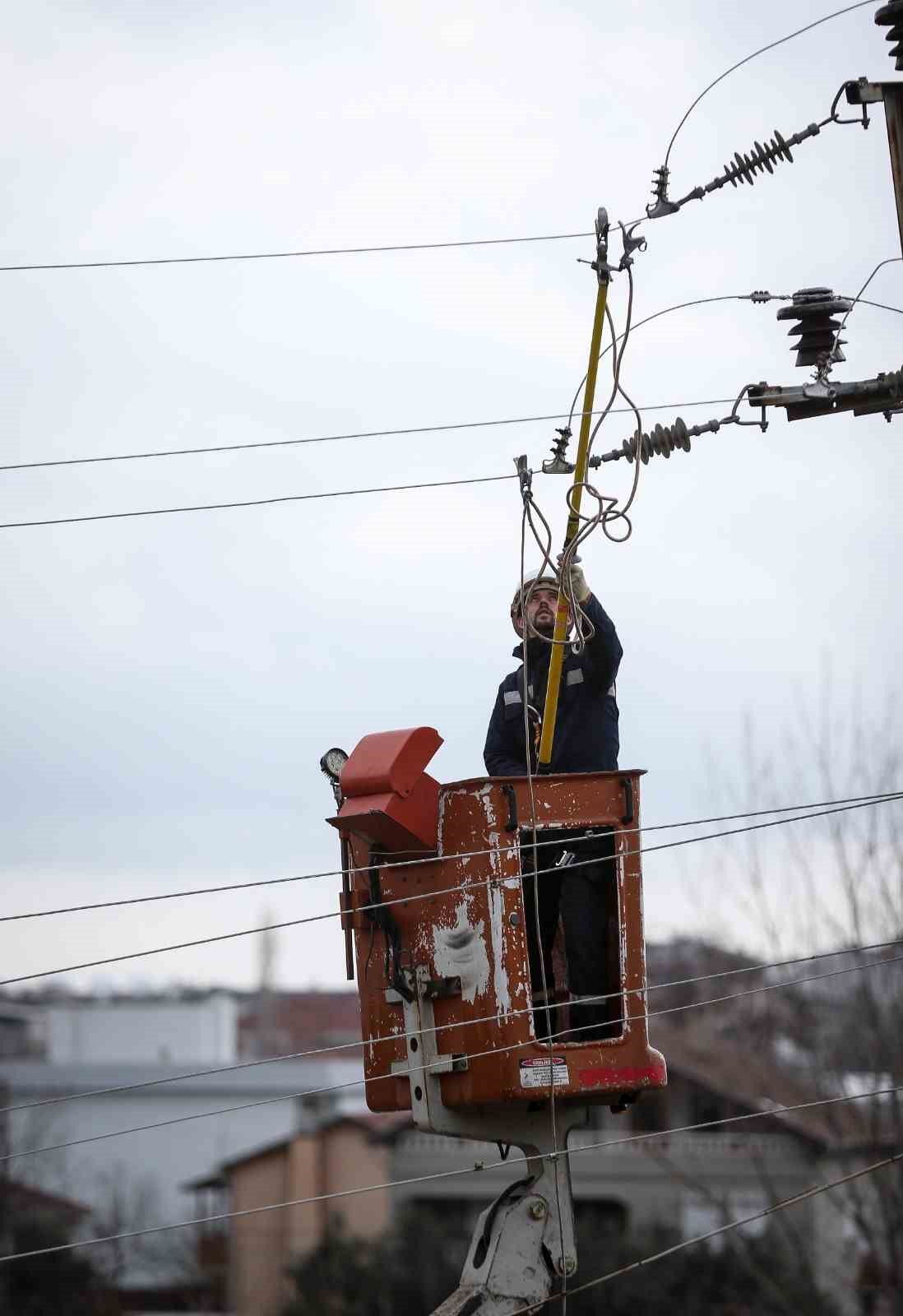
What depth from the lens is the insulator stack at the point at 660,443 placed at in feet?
25.0

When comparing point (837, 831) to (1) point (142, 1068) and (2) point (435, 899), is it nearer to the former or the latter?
(2) point (435, 899)

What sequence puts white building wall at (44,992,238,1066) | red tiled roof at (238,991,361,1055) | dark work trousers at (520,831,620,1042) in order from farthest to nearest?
red tiled roof at (238,991,361,1055)
white building wall at (44,992,238,1066)
dark work trousers at (520,831,620,1042)

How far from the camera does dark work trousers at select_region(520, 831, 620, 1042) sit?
725 centimetres

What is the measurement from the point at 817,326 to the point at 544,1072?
11.0 ft

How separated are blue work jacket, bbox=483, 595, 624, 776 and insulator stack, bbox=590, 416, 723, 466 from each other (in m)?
0.69

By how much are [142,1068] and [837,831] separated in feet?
94.7

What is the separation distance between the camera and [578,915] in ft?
23.9

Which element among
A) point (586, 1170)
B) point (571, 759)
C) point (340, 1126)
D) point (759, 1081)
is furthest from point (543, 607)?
point (340, 1126)

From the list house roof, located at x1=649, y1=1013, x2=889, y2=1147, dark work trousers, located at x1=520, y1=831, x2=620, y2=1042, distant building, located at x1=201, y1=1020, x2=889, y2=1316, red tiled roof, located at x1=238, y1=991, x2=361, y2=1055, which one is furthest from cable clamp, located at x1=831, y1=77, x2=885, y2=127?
red tiled roof, located at x1=238, y1=991, x2=361, y2=1055

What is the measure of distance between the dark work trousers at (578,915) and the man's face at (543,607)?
88 cm

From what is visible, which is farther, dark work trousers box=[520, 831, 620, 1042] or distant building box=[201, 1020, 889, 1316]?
distant building box=[201, 1020, 889, 1316]

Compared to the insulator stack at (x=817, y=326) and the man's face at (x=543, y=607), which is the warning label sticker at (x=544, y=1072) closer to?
the man's face at (x=543, y=607)

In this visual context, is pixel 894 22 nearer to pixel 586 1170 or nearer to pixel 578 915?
pixel 578 915

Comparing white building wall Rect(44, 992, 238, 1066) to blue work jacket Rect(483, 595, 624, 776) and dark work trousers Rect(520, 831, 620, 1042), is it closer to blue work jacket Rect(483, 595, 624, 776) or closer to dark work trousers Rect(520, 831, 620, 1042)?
blue work jacket Rect(483, 595, 624, 776)
